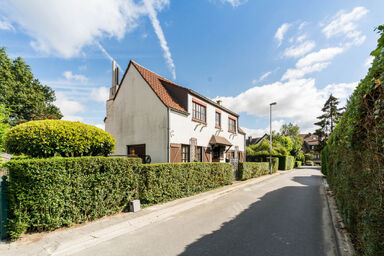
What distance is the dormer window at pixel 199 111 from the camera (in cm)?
1447

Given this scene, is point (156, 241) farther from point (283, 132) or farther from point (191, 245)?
point (283, 132)

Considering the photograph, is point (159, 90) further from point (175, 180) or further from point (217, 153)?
point (217, 153)

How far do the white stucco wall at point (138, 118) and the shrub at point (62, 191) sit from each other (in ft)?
17.6

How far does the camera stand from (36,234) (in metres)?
4.70

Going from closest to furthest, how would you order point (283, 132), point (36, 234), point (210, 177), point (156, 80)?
1. point (36, 234)
2. point (210, 177)
3. point (156, 80)
4. point (283, 132)

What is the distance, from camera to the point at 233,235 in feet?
16.0

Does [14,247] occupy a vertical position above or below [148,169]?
below

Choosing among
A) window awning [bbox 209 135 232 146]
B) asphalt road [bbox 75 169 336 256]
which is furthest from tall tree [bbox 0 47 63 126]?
asphalt road [bbox 75 169 336 256]

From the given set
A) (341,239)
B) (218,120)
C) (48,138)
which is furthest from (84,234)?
(218,120)

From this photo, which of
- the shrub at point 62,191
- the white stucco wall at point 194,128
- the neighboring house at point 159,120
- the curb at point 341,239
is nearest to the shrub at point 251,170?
the neighboring house at point 159,120

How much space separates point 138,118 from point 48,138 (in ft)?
26.1

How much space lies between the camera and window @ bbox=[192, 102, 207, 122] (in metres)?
14.5

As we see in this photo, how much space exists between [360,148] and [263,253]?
2.94m

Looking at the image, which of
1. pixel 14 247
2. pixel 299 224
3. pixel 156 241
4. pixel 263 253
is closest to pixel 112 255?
pixel 156 241
